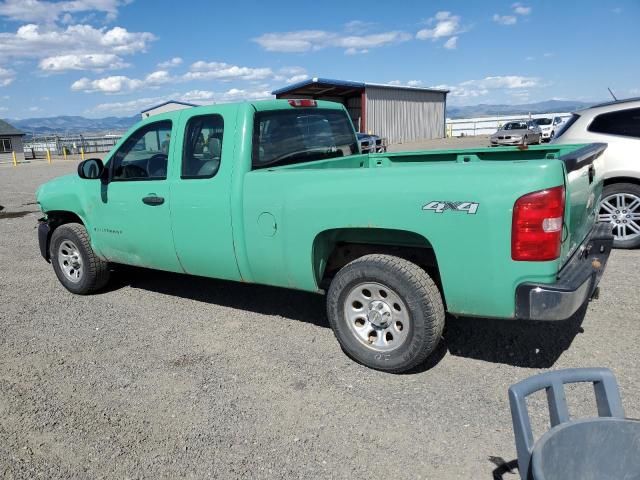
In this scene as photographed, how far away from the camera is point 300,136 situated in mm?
4836

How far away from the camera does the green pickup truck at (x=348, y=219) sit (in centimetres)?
311

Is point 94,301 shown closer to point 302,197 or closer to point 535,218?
point 302,197

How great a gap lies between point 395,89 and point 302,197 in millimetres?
37374

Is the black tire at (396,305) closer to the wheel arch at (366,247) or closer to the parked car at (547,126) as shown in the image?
the wheel arch at (366,247)

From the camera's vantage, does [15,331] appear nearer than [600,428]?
No

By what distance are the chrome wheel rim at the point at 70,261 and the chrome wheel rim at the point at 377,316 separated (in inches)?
131

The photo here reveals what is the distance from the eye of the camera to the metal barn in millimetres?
33625

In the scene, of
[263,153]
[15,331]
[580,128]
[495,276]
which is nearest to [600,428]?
[495,276]

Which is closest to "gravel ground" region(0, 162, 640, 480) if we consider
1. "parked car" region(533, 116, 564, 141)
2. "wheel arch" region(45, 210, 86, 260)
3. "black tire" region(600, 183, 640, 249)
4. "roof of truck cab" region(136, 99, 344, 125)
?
"wheel arch" region(45, 210, 86, 260)

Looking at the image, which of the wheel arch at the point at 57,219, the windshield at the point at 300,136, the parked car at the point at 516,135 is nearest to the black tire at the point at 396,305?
the windshield at the point at 300,136

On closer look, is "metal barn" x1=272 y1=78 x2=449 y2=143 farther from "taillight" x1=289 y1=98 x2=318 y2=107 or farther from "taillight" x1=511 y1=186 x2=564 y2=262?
"taillight" x1=511 y1=186 x2=564 y2=262

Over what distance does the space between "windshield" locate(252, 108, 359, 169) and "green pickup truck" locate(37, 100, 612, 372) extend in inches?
0.6

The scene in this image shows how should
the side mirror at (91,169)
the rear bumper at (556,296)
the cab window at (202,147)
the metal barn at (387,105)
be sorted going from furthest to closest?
1. the metal barn at (387,105)
2. the side mirror at (91,169)
3. the cab window at (202,147)
4. the rear bumper at (556,296)

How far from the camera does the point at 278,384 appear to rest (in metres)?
3.71
